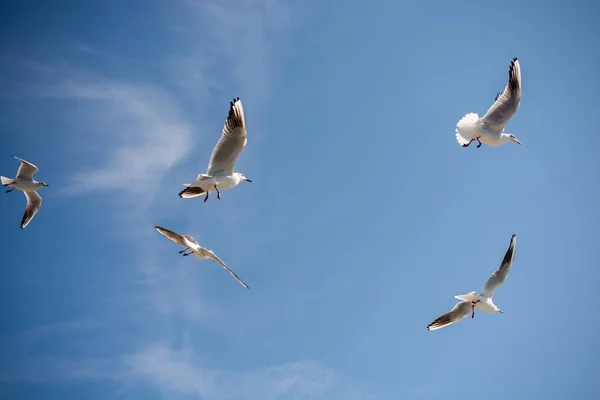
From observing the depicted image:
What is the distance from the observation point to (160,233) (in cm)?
1297

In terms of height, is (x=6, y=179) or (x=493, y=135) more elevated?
(x=6, y=179)

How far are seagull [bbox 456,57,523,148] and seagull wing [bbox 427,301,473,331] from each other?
4.02 m

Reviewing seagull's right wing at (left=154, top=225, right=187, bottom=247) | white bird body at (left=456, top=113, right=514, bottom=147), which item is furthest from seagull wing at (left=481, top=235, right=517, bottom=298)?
seagull's right wing at (left=154, top=225, right=187, bottom=247)

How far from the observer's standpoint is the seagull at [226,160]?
1155 cm

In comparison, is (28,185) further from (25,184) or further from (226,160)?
(226,160)

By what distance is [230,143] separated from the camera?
11.8 m

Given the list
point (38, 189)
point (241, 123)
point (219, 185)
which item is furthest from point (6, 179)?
point (241, 123)

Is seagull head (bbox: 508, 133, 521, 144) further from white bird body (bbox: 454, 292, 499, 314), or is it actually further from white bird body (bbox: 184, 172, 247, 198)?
white bird body (bbox: 184, 172, 247, 198)

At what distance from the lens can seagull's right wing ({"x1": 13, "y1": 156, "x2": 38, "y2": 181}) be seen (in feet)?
57.3

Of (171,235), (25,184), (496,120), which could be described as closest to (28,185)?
(25,184)

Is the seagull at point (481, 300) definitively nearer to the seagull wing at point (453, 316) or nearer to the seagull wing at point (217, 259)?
the seagull wing at point (453, 316)

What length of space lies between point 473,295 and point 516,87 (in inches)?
195

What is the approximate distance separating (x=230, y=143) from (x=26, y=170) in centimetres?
956

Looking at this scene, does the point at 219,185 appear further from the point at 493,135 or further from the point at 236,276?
the point at 493,135
